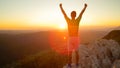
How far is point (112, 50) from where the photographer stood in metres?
15.7

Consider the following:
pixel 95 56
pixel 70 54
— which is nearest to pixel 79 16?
pixel 70 54

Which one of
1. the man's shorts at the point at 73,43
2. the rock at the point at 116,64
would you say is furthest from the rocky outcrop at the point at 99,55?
the man's shorts at the point at 73,43

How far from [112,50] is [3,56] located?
5303 inches

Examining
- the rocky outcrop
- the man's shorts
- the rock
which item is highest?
the man's shorts

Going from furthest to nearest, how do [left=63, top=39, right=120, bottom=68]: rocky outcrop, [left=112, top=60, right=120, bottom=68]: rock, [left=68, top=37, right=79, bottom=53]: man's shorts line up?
1. [left=63, top=39, right=120, bottom=68]: rocky outcrop
2. [left=112, top=60, right=120, bottom=68]: rock
3. [left=68, top=37, right=79, bottom=53]: man's shorts

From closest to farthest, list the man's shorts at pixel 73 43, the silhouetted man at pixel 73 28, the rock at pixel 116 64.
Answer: the silhouetted man at pixel 73 28 → the man's shorts at pixel 73 43 → the rock at pixel 116 64

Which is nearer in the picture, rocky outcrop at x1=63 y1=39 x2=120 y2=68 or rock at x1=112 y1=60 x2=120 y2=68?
rock at x1=112 y1=60 x2=120 y2=68

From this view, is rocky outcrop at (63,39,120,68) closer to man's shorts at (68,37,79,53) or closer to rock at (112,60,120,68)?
rock at (112,60,120,68)

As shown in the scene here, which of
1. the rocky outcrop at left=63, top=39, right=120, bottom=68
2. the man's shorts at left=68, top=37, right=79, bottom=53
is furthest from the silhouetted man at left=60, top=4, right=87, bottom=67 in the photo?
the rocky outcrop at left=63, top=39, right=120, bottom=68

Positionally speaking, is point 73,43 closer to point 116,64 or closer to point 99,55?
point 99,55

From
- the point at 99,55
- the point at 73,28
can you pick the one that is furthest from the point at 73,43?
the point at 99,55

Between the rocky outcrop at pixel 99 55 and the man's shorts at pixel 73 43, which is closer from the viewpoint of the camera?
the man's shorts at pixel 73 43

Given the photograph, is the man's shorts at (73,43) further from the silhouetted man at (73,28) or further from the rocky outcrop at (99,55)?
the rocky outcrop at (99,55)

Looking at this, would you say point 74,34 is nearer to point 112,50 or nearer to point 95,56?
point 95,56
